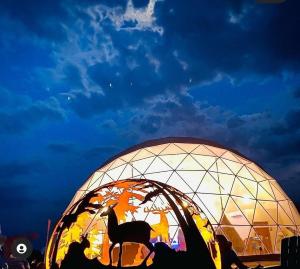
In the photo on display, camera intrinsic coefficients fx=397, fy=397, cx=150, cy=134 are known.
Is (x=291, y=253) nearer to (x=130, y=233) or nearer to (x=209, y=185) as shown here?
(x=130, y=233)

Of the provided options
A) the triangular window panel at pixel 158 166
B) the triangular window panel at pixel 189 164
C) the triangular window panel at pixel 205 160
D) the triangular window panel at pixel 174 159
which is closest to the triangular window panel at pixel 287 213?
the triangular window panel at pixel 205 160

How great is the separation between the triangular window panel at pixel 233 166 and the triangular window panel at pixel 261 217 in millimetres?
1993

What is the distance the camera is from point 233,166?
20.2 meters

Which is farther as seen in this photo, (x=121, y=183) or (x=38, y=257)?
(x=38, y=257)

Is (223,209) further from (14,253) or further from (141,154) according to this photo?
(14,253)

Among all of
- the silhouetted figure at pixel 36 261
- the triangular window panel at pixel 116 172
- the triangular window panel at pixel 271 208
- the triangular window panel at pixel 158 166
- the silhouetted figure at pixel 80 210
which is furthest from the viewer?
the triangular window panel at pixel 116 172

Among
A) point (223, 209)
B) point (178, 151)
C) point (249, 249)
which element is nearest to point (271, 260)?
point (249, 249)

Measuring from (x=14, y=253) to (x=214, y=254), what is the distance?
3.94 meters

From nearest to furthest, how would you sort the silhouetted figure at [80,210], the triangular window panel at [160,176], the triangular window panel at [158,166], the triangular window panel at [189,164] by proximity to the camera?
the silhouetted figure at [80,210], the triangular window panel at [160,176], the triangular window panel at [158,166], the triangular window panel at [189,164]

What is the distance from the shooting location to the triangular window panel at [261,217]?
18.2 meters

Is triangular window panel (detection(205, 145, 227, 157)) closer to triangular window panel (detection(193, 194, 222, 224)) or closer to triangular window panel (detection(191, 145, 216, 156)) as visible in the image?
triangular window panel (detection(191, 145, 216, 156))

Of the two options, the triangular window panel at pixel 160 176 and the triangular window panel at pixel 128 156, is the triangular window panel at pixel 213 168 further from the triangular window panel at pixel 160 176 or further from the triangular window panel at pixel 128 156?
the triangular window panel at pixel 128 156

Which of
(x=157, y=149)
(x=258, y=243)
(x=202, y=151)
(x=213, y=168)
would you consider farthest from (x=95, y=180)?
(x=258, y=243)

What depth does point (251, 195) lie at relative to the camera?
1908 centimetres
